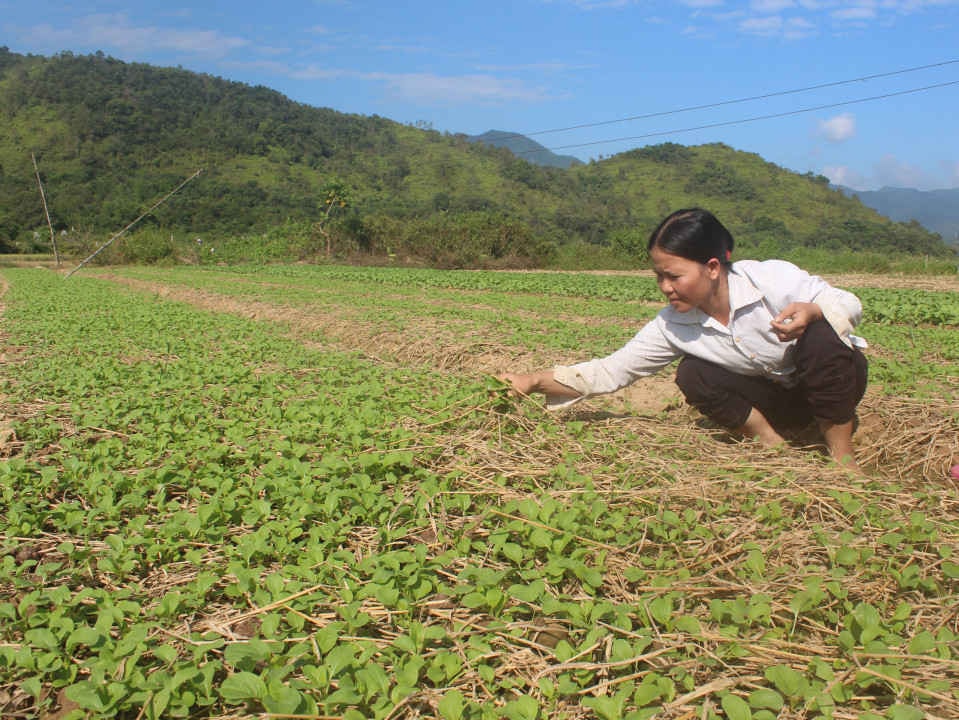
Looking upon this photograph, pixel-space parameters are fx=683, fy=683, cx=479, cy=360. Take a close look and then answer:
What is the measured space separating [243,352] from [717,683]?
5837 millimetres

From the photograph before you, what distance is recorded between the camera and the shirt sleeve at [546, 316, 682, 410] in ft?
11.8

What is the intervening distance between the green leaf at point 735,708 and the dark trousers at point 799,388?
2.16 metres

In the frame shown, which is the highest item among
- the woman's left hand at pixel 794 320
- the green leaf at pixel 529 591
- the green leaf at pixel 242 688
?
the woman's left hand at pixel 794 320

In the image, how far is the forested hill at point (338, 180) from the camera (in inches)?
1809

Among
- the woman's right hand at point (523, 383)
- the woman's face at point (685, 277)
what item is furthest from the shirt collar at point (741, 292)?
the woman's right hand at point (523, 383)

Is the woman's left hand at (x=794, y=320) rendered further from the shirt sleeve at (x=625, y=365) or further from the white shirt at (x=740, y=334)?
the shirt sleeve at (x=625, y=365)

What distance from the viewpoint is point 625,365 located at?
12.0 feet

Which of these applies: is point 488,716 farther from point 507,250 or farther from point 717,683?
point 507,250

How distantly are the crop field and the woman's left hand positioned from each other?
23.9 inches

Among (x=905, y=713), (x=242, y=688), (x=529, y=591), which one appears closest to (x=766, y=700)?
(x=905, y=713)

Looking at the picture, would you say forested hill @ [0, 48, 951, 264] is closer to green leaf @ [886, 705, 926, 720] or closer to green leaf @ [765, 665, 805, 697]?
green leaf @ [765, 665, 805, 697]

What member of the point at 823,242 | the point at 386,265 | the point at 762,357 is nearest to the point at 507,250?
the point at 386,265

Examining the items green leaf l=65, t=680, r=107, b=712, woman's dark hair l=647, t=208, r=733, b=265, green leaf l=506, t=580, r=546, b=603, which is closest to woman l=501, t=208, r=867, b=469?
woman's dark hair l=647, t=208, r=733, b=265

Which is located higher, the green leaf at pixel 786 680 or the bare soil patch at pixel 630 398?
the bare soil patch at pixel 630 398
